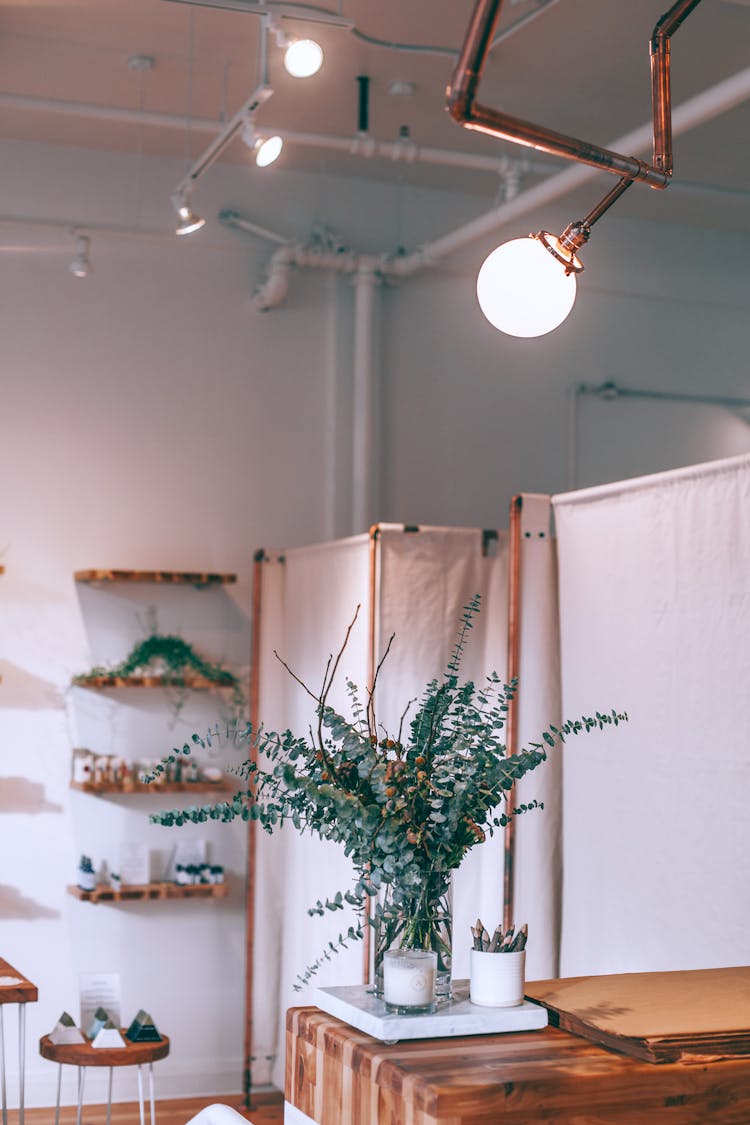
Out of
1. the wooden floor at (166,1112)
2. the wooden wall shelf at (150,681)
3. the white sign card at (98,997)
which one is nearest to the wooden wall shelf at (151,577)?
the wooden wall shelf at (150,681)

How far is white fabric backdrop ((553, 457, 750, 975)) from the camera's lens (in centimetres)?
309

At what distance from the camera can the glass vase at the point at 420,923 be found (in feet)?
6.91

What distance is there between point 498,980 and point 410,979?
0.51 feet

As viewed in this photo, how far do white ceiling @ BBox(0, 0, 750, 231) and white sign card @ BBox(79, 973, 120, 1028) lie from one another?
299 centimetres

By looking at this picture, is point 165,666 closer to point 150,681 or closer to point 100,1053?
point 150,681

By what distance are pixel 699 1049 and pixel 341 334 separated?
14.8ft

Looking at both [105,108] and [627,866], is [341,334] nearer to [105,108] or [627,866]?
[105,108]

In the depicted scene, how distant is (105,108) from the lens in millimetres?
4895

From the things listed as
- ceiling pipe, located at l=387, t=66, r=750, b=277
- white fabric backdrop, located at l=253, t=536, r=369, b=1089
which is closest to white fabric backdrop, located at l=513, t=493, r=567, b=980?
white fabric backdrop, located at l=253, t=536, r=369, b=1089

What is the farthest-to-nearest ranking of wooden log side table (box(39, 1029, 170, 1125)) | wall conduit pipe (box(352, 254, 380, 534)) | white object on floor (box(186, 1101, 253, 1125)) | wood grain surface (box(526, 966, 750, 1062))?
wall conduit pipe (box(352, 254, 380, 534)) → wooden log side table (box(39, 1029, 170, 1125)) → white object on floor (box(186, 1101, 253, 1125)) → wood grain surface (box(526, 966, 750, 1062))

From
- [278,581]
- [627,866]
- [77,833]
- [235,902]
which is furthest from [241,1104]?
[627,866]

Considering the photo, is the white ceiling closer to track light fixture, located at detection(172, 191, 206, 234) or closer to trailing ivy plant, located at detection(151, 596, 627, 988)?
track light fixture, located at detection(172, 191, 206, 234)

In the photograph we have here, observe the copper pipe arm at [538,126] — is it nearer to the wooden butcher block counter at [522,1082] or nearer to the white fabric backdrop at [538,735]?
the wooden butcher block counter at [522,1082]

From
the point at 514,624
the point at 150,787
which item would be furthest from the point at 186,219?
the point at 150,787
